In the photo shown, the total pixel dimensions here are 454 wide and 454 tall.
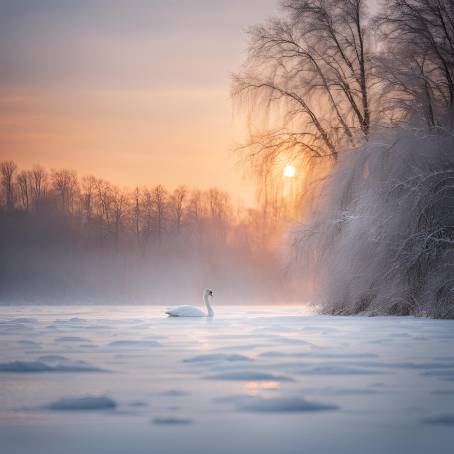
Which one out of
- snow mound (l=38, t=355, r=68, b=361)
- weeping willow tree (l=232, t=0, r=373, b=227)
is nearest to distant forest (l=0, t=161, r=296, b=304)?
weeping willow tree (l=232, t=0, r=373, b=227)

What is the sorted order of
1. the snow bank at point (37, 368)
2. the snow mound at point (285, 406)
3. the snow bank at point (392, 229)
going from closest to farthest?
→ the snow mound at point (285, 406) < the snow bank at point (37, 368) < the snow bank at point (392, 229)

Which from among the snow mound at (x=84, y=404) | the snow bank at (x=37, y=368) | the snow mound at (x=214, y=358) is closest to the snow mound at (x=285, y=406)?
the snow mound at (x=84, y=404)

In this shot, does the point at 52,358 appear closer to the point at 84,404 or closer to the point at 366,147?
the point at 84,404

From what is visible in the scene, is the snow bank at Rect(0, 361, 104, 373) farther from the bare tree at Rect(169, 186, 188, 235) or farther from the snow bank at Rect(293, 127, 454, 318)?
the bare tree at Rect(169, 186, 188, 235)

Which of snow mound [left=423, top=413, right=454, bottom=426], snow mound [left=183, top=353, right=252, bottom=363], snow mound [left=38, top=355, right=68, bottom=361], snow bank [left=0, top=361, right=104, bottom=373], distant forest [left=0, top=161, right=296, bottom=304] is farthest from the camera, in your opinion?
distant forest [left=0, top=161, right=296, bottom=304]

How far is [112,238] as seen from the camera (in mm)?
46781

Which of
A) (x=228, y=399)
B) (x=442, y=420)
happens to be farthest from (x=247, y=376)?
(x=442, y=420)

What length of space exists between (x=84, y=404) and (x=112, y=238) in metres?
43.9

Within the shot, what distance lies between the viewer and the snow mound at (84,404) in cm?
333

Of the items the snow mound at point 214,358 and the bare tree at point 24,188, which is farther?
the bare tree at point 24,188

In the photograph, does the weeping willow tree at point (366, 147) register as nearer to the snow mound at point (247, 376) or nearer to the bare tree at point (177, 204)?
the snow mound at point (247, 376)

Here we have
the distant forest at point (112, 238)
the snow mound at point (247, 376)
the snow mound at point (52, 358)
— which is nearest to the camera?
the snow mound at point (247, 376)

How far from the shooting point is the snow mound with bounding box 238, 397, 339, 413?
327 centimetres

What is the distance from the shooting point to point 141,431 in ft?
9.28
